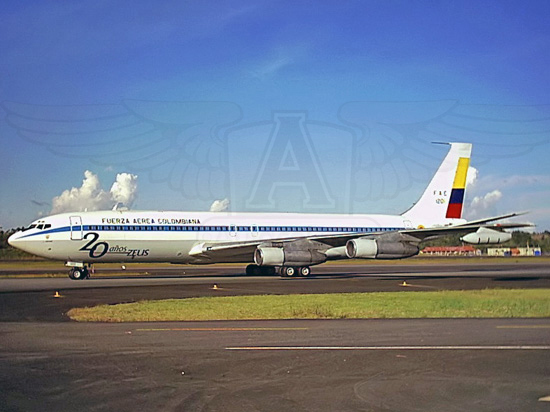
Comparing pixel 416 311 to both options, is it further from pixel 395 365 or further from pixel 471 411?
pixel 471 411

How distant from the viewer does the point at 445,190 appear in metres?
51.7

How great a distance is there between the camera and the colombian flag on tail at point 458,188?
51.8m

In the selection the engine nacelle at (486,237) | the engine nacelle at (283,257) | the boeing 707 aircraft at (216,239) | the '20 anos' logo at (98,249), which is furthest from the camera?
the engine nacelle at (486,237)

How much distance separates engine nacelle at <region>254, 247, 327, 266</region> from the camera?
135 feet

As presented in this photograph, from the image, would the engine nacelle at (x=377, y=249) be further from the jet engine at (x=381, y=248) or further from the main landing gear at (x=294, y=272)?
the main landing gear at (x=294, y=272)

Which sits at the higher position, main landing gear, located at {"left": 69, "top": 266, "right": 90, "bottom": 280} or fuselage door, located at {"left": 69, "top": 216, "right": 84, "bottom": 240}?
fuselage door, located at {"left": 69, "top": 216, "right": 84, "bottom": 240}

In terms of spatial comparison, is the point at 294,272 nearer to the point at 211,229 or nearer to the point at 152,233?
the point at 211,229

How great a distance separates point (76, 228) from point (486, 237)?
29320 millimetres

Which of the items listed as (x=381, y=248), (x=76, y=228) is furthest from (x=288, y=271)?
(x=76, y=228)

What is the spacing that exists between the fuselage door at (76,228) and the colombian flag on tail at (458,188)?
1081 inches

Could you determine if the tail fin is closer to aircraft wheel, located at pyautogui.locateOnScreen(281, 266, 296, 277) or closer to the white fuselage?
the white fuselage

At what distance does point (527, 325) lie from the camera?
1600 cm

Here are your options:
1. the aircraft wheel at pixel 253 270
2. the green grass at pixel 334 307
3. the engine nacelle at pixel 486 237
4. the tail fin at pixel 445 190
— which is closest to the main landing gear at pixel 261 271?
the aircraft wheel at pixel 253 270

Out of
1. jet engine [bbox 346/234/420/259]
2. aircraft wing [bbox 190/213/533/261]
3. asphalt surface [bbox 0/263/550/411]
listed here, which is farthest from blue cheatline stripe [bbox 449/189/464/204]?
asphalt surface [bbox 0/263/550/411]
